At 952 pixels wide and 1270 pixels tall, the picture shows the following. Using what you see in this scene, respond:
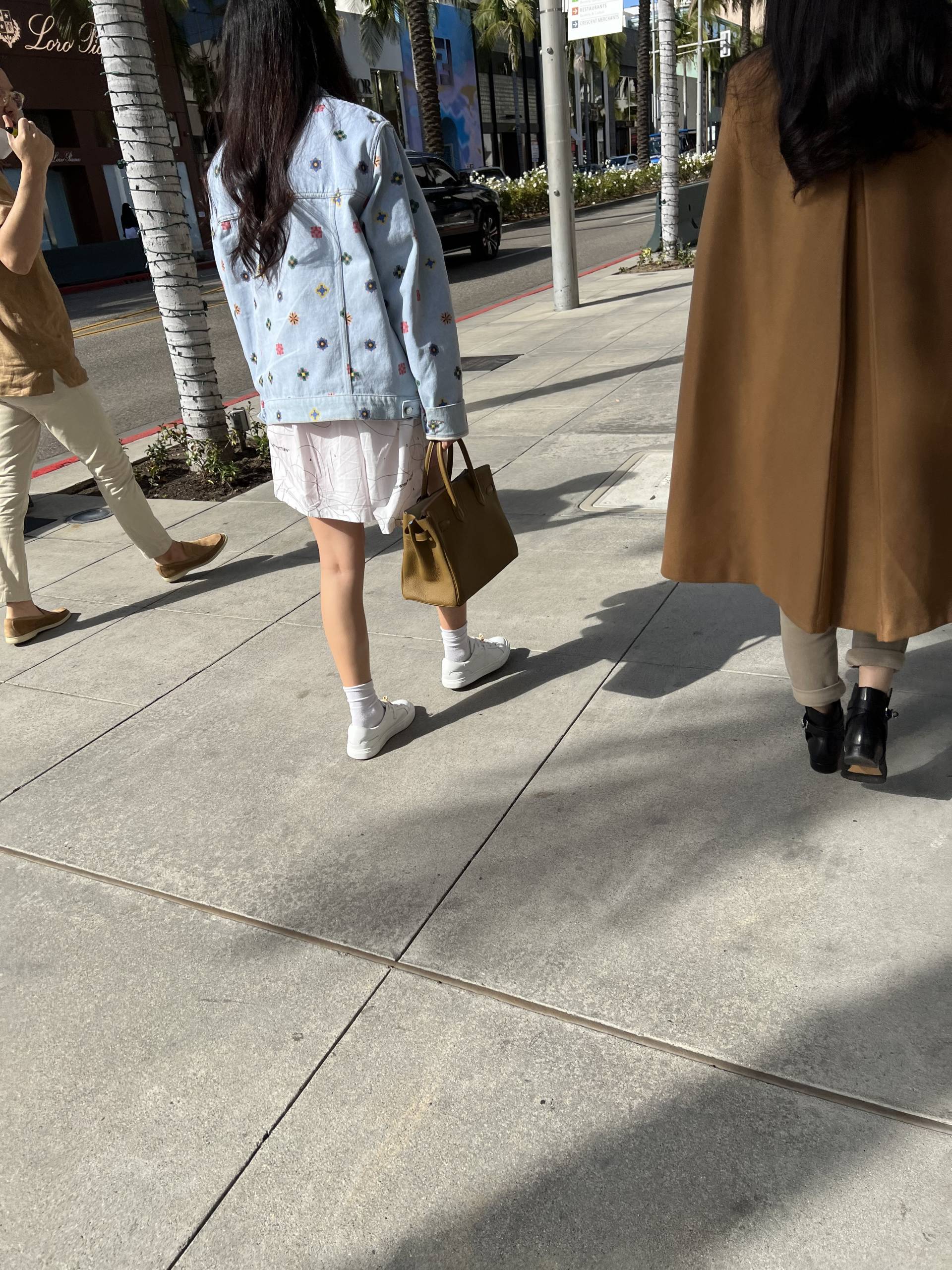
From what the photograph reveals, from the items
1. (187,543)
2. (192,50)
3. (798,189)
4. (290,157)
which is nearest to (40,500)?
(187,543)

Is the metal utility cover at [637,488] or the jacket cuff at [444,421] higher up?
the jacket cuff at [444,421]

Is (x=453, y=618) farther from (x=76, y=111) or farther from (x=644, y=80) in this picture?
(x=644, y=80)

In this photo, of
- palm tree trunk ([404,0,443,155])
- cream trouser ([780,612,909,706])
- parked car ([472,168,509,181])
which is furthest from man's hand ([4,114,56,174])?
parked car ([472,168,509,181])

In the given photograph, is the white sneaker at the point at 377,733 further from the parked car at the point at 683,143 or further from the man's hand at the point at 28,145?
the parked car at the point at 683,143

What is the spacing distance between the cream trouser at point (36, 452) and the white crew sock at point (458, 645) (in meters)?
1.98

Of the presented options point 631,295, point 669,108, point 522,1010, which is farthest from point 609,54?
point 522,1010

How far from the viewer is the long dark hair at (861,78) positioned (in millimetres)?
1983

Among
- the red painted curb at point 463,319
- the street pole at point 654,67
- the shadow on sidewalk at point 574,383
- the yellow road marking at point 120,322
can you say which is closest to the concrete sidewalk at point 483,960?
the red painted curb at point 463,319

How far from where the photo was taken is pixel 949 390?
2.21m

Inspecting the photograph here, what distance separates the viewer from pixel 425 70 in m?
27.2

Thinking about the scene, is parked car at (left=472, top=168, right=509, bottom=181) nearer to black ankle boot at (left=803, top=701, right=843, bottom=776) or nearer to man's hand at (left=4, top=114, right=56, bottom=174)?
man's hand at (left=4, top=114, right=56, bottom=174)

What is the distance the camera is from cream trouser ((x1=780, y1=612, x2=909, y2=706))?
101 inches

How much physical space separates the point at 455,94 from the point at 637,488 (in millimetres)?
49879

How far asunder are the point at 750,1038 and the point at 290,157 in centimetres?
233
